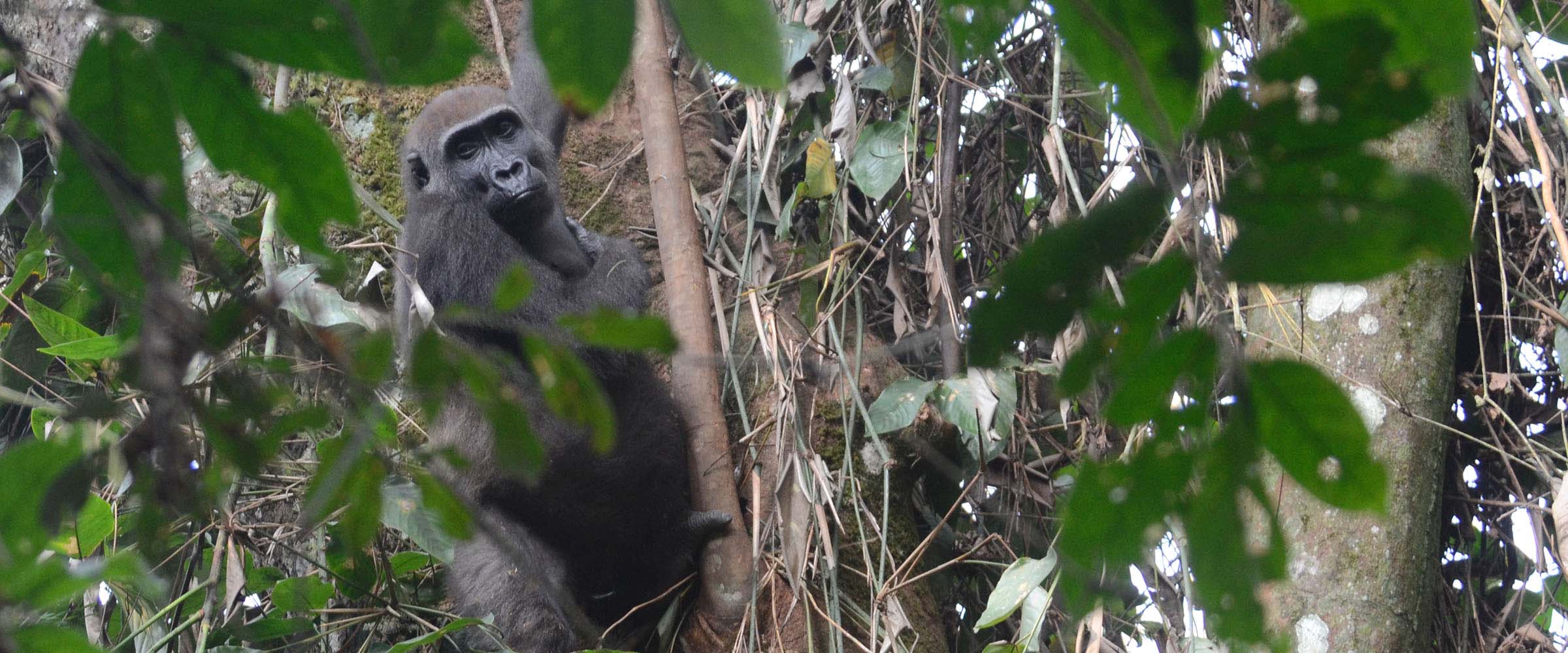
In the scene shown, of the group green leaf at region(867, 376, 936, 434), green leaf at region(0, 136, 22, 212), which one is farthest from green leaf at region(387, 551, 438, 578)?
green leaf at region(0, 136, 22, 212)

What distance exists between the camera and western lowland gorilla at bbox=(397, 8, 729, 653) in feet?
10.1

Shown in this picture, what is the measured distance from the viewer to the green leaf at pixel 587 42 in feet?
2.45

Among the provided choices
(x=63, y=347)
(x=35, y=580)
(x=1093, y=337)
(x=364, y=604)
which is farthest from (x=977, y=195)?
(x=35, y=580)

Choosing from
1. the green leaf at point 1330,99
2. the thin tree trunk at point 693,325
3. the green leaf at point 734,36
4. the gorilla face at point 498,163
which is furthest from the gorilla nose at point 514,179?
the green leaf at point 1330,99

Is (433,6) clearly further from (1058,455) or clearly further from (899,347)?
(1058,455)

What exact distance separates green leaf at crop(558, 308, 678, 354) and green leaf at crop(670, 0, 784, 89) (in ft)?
0.57

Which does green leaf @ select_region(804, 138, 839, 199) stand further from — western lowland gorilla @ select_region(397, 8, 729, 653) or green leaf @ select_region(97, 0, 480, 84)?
green leaf @ select_region(97, 0, 480, 84)

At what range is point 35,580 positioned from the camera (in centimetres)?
69

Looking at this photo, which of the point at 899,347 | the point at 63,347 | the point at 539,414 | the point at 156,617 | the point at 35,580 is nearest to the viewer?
the point at 35,580

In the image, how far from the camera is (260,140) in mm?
909

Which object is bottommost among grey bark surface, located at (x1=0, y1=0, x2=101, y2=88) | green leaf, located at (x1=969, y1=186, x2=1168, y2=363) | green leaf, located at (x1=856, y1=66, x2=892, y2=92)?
green leaf, located at (x1=856, y1=66, x2=892, y2=92)

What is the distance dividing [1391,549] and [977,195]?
1549mm

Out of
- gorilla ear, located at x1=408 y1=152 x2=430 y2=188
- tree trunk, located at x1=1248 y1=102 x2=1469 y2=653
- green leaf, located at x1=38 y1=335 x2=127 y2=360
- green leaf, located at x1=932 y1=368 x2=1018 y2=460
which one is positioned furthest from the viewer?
gorilla ear, located at x1=408 y1=152 x2=430 y2=188

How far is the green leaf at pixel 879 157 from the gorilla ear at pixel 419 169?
1.33 meters
